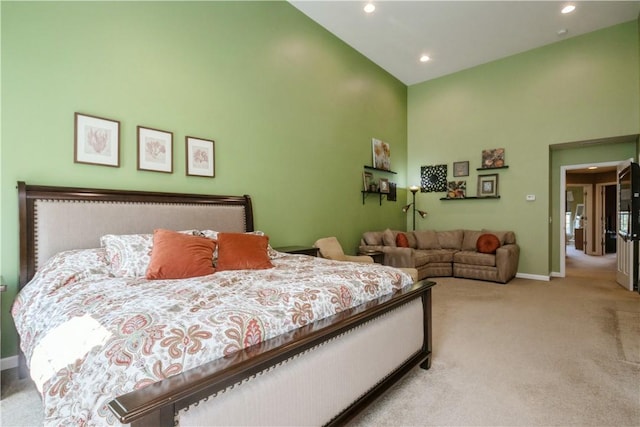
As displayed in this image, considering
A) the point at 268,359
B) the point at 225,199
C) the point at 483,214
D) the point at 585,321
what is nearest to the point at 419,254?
the point at 483,214

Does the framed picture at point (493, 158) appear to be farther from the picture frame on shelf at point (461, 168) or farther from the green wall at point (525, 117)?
the picture frame on shelf at point (461, 168)

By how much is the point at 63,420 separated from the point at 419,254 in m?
5.14

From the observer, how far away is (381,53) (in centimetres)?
564

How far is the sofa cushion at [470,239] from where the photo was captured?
233 inches

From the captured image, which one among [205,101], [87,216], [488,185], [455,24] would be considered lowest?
[87,216]

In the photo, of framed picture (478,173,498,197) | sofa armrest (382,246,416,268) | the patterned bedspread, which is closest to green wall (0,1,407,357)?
sofa armrest (382,246,416,268)

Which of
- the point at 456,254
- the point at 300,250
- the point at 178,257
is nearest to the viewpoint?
the point at 178,257

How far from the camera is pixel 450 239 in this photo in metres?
6.18

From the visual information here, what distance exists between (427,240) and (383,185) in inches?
55.0

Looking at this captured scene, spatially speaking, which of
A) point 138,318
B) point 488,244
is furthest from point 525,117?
point 138,318

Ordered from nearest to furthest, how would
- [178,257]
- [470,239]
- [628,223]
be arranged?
[178,257], [628,223], [470,239]

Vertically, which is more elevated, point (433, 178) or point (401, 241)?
point (433, 178)

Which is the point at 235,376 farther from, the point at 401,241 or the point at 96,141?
the point at 401,241

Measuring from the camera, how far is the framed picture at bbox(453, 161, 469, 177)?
632 centimetres
